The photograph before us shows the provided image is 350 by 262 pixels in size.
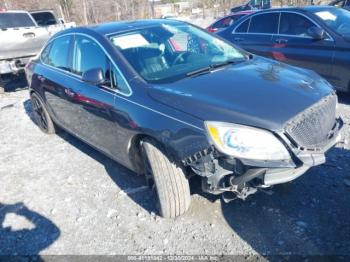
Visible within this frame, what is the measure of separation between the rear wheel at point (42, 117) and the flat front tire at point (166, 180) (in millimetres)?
2790

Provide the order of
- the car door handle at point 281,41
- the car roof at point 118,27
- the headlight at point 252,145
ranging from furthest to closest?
the car door handle at point 281,41 → the car roof at point 118,27 → the headlight at point 252,145

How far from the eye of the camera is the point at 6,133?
5.92 metres

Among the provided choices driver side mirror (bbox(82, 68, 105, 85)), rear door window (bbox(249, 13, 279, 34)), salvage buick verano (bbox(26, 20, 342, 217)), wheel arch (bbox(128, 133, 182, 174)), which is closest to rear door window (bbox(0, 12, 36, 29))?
salvage buick verano (bbox(26, 20, 342, 217))

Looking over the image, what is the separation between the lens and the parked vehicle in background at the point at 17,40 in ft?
26.7

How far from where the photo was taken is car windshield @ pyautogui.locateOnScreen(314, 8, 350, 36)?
5.43m

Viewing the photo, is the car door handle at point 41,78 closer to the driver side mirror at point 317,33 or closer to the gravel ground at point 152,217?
the gravel ground at point 152,217

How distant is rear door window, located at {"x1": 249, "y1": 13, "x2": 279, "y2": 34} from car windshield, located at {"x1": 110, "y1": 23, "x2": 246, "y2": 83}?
2605 mm

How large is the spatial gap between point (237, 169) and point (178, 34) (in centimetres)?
203

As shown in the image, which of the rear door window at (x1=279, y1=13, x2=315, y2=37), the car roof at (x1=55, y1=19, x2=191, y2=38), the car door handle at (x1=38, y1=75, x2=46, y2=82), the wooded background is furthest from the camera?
the wooded background

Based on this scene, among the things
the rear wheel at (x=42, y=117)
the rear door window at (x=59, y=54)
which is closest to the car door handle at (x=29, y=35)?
the rear wheel at (x=42, y=117)

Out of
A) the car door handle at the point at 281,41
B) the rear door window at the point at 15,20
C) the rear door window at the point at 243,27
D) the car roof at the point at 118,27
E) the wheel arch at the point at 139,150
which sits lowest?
the wheel arch at the point at 139,150

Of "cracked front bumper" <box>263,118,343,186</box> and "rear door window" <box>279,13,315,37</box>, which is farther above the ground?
"rear door window" <box>279,13,315,37</box>

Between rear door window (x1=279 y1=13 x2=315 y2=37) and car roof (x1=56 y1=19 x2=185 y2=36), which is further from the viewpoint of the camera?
rear door window (x1=279 y1=13 x2=315 y2=37)

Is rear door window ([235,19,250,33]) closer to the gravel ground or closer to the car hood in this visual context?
the gravel ground
